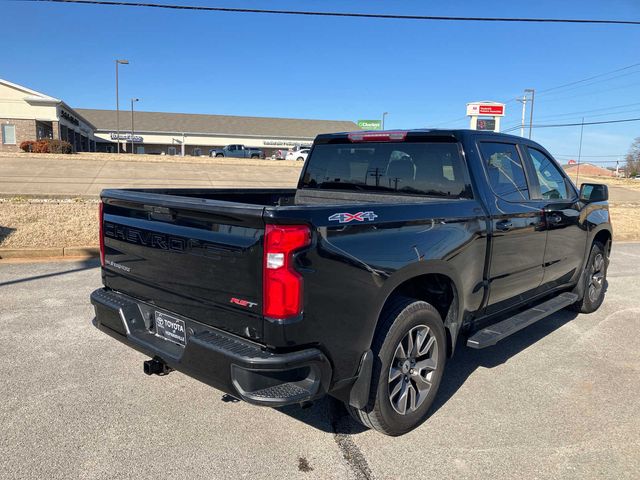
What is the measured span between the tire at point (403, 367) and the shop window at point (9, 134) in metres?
43.7

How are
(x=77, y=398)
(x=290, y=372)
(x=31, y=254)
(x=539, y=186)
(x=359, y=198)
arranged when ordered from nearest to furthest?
(x=290, y=372) < (x=77, y=398) < (x=359, y=198) < (x=539, y=186) < (x=31, y=254)

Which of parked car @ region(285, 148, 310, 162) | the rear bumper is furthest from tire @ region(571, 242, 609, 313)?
parked car @ region(285, 148, 310, 162)

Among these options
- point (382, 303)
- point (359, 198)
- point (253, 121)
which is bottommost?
point (382, 303)

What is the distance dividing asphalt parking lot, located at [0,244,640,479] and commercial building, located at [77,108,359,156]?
59852 millimetres

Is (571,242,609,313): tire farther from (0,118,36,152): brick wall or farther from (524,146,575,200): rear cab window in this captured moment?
(0,118,36,152): brick wall

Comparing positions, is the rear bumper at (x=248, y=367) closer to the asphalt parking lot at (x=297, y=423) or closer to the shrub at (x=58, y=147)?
the asphalt parking lot at (x=297, y=423)

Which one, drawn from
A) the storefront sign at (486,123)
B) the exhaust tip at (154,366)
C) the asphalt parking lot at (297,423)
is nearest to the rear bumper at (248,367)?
the exhaust tip at (154,366)

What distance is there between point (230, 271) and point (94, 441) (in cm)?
142

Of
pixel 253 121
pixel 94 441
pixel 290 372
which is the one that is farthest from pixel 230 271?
pixel 253 121

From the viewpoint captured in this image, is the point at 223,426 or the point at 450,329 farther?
the point at 450,329

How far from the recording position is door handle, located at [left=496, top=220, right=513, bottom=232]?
387cm

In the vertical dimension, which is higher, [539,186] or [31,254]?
[539,186]

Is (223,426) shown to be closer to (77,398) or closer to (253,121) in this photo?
(77,398)

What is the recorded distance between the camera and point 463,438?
323 cm
